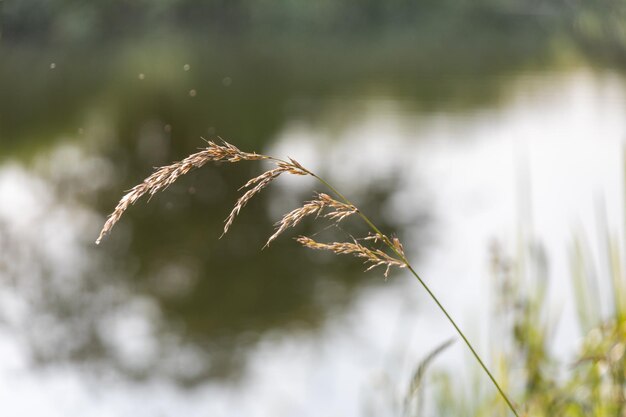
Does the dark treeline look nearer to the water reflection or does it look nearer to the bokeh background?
the bokeh background

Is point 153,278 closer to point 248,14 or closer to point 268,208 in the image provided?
point 268,208

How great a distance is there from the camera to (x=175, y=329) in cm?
613

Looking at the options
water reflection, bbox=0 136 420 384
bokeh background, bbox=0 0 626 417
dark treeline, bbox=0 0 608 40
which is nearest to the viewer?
bokeh background, bbox=0 0 626 417

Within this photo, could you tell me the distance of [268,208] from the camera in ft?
29.4

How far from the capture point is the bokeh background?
17.6 feet

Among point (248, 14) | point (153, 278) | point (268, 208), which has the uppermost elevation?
point (153, 278)

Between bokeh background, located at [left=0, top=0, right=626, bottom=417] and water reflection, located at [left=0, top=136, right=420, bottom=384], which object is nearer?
bokeh background, located at [left=0, top=0, right=626, bottom=417]

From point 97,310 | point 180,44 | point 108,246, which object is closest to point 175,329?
point 97,310

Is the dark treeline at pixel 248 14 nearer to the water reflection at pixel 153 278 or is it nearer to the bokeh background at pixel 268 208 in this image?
the bokeh background at pixel 268 208

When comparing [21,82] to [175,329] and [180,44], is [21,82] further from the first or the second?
[175,329]

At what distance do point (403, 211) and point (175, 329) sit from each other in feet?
13.3

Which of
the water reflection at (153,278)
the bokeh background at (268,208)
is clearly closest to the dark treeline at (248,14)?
the bokeh background at (268,208)

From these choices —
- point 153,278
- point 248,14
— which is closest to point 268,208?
point 153,278

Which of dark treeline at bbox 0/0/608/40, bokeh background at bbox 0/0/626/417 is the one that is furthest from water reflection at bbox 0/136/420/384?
dark treeline at bbox 0/0/608/40
